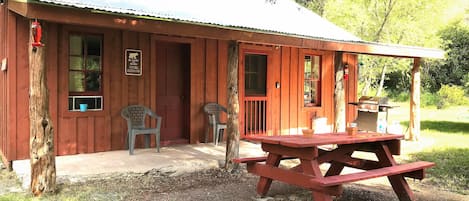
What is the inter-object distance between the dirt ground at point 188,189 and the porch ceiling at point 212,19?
1.82 metres

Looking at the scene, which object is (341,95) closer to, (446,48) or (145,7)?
(145,7)

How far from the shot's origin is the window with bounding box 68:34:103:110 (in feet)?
19.4

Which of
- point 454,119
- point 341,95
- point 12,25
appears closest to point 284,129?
point 341,95

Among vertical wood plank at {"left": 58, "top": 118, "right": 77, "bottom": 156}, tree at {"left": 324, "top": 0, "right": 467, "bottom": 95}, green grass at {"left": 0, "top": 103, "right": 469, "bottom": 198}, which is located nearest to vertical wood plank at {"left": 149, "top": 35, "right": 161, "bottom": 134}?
vertical wood plank at {"left": 58, "top": 118, "right": 77, "bottom": 156}

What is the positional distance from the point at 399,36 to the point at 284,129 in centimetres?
863

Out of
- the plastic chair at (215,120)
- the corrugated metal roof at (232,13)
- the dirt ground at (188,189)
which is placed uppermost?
the corrugated metal roof at (232,13)

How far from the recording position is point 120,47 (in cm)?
629

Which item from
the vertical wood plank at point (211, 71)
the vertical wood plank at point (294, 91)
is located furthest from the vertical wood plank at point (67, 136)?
the vertical wood plank at point (294, 91)

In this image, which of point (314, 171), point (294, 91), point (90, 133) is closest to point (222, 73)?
point (294, 91)

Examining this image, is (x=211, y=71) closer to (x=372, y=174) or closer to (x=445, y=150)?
(x=372, y=174)

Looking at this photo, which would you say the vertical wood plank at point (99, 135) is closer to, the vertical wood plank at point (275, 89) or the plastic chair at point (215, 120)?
the plastic chair at point (215, 120)

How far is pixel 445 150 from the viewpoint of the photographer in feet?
24.7

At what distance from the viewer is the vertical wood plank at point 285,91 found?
8.52m

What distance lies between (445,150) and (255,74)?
3.91 metres
